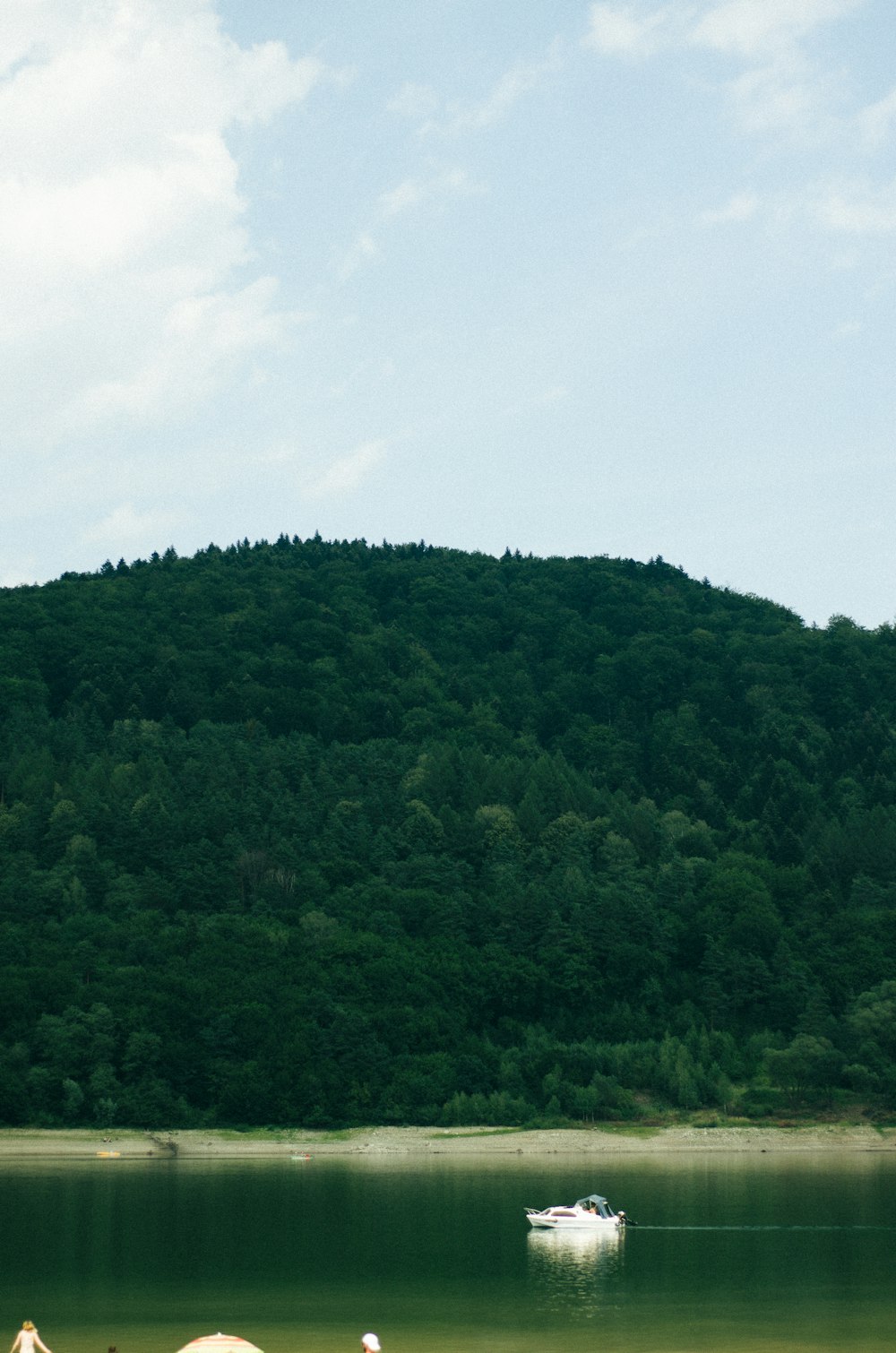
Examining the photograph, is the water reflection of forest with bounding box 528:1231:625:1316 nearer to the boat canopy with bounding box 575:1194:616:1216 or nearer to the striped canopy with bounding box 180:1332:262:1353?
the boat canopy with bounding box 575:1194:616:1216

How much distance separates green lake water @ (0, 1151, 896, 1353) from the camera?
48.6m

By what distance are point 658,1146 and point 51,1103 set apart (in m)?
43.7

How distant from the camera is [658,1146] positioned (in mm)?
115062

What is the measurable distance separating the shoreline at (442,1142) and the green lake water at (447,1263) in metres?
15.7

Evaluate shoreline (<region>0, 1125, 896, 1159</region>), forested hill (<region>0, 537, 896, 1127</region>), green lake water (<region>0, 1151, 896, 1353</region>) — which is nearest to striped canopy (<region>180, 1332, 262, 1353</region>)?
green lake water (<region>0, 1151, 896, 1353</region>)

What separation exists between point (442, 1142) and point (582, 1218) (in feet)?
153

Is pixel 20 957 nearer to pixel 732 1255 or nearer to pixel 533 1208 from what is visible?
pixel 533 1208

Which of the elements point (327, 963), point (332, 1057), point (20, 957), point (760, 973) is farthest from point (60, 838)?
point (760, 973)

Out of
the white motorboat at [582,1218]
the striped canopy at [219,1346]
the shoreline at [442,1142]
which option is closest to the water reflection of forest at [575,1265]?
the white motorboat at [582,1218]

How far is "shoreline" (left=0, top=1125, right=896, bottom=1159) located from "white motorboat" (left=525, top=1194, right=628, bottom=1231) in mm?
41364

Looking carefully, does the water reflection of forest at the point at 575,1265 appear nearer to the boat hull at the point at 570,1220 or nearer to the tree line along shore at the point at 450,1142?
→ the boat hull at the point at 570,1220

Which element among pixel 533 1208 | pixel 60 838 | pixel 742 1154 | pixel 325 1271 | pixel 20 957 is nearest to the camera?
pixel 325 1271

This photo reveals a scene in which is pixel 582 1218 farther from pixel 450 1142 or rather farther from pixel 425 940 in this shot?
pixel 425 940

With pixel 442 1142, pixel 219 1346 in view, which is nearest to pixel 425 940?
pixel 442 1142
